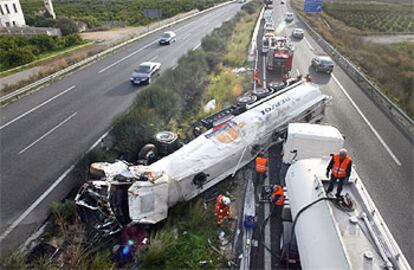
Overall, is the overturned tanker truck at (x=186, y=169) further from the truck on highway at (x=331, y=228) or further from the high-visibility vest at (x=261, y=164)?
the truck on highway at (x=331, y=228)

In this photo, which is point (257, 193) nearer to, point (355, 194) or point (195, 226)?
point (195, 226)

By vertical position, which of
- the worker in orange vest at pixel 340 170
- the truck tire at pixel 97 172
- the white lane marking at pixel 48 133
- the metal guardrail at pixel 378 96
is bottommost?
the white lane marking at pixel 48 133

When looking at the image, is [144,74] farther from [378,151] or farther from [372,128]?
[378,151]

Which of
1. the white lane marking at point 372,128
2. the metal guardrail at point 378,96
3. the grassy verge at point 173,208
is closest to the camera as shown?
the grassy verge at point 173,208

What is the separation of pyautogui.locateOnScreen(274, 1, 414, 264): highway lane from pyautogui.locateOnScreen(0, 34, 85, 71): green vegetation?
25653 mm

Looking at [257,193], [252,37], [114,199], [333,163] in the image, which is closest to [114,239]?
[114,199]

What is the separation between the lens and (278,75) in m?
21.0

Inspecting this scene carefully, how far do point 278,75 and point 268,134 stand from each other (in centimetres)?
1133

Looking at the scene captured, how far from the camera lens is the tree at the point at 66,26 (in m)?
40.8

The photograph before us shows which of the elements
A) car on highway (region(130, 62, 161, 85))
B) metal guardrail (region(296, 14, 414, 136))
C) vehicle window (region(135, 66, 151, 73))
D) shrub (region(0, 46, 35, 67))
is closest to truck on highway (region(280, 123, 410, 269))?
metal guardrail (region(296, 14, 414, 136))

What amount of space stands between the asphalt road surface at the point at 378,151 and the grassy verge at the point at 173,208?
5.02 meters

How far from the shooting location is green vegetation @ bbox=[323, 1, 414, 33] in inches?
1816

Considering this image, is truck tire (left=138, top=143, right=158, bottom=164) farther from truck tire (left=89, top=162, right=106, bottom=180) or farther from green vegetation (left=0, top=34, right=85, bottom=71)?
green vegetation (left=0, top=34, right=85, bottom=71)

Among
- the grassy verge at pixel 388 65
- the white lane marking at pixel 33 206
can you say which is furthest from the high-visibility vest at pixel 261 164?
the grassy verge at pixel 388 65
